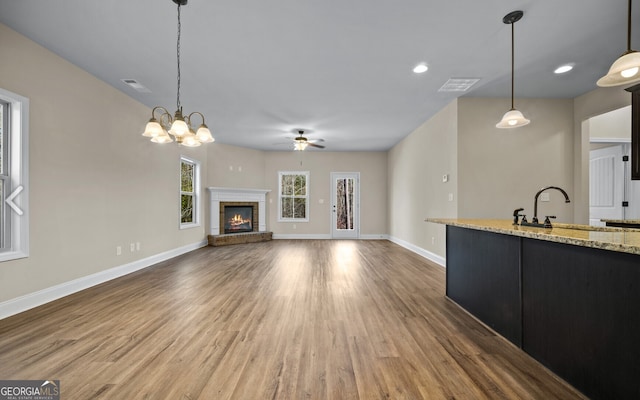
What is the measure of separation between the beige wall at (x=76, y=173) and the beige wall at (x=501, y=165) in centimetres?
523

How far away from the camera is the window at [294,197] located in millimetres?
8953

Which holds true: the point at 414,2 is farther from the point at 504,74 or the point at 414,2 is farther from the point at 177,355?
the point at 177,355

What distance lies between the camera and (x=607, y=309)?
146 centimetres

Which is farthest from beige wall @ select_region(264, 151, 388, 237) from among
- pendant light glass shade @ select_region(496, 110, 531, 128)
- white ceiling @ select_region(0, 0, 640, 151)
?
pendant light glass shade @ select_region(496, 110, 531, 128)

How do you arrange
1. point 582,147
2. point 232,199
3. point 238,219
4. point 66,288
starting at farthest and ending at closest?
1. point 238,219
2. point 232,199
3. point 582,147
4. point 66,288

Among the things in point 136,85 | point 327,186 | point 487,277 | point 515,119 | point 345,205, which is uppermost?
point 136,85

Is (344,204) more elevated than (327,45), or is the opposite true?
(327,45)

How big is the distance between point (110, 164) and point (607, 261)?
5.25m

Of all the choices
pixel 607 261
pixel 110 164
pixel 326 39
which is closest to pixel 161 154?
pixel 110 164

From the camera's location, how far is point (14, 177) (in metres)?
2.82

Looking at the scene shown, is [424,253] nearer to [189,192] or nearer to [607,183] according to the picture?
[607,183]

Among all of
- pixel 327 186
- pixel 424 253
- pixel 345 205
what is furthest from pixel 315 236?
pixel 424 253

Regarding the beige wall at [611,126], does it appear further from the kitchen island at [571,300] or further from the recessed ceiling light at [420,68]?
the kitchen island at [571,300]

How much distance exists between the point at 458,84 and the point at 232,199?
20.2 ft
